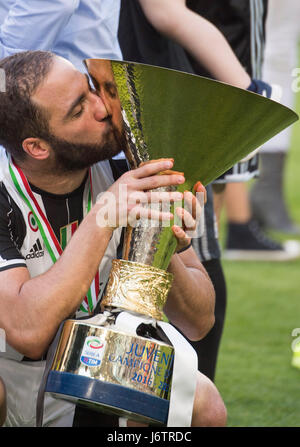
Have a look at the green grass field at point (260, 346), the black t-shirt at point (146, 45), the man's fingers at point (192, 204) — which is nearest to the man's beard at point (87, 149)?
the man's fingers at point (192, 204)

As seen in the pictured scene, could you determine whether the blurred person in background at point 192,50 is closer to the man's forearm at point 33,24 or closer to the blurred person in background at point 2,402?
the man's forearm at point 33,24

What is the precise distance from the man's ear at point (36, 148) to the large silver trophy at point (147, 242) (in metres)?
0.16

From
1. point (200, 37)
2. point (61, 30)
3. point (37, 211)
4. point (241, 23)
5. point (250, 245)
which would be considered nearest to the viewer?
point (37, 211)

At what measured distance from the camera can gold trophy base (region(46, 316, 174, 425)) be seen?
1.66 metres

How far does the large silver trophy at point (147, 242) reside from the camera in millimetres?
1678

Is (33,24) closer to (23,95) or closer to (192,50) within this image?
(23,95)

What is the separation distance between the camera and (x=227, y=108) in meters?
1.75

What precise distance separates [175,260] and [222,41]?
62 centimetres

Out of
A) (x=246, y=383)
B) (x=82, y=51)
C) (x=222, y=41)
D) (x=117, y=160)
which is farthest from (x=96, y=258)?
(x=246, y=383)

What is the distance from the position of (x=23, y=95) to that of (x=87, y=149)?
165 mm

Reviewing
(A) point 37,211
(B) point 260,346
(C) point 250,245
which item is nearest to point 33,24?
(A) point 37,211

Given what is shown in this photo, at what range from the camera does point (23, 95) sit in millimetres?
1820

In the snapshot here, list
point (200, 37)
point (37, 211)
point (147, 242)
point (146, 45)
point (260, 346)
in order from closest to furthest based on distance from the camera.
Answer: point (147, 242)
point (37, 211)
point (200, 37)
point (146, 45)
point (260, 346)
